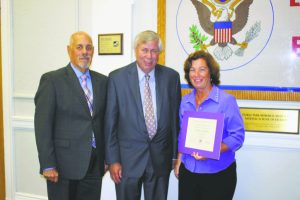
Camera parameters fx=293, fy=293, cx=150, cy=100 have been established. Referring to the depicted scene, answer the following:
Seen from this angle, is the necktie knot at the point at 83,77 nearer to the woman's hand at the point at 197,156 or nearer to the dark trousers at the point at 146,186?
the dark trousers at the point at 146,186

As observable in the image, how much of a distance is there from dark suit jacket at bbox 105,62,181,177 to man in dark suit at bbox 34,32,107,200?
102 millimetres

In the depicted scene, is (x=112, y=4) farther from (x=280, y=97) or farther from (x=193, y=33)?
(x=280, y=97)

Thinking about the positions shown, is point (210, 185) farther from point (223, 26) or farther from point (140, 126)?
point (223, 26)

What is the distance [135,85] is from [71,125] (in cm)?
52

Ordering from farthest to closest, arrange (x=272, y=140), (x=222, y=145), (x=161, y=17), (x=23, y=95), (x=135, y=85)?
(x=23, y=95), (x=161, y=17), (x=272, y=140), (x=135, y=85), (x=222, y=145)

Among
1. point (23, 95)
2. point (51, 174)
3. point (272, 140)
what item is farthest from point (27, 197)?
point (272, 140)

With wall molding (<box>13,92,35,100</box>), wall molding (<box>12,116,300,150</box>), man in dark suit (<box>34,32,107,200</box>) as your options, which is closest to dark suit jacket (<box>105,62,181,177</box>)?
man in dark suit (<box>34,32,107,200</box>)

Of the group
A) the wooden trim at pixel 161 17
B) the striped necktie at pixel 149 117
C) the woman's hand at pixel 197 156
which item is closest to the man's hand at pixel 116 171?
the striped necktie at pixel 149 117

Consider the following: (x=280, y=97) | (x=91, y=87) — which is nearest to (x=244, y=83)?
(x=280, y=97)

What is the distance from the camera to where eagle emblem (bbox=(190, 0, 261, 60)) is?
2514mm

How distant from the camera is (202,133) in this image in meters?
1.86

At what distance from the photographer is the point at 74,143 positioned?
6.61ft

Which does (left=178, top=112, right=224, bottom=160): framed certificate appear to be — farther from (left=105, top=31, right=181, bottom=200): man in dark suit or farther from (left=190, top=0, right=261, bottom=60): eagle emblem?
(left=190, top=0, right=261, bottom=60): eagle emblem

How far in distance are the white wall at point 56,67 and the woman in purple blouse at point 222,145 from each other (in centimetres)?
79
